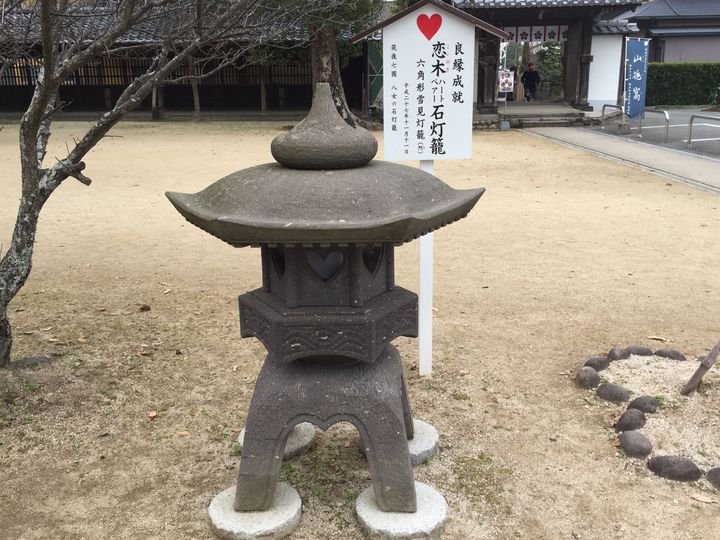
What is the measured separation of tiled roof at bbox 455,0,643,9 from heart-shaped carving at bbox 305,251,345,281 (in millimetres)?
18084

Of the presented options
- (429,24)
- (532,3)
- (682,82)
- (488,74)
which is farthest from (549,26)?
(429,24)

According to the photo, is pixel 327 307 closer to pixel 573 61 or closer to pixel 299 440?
pixel 299 440

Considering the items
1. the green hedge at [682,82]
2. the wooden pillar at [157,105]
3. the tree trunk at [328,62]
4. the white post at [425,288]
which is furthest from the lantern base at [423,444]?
the green hedge at [682,82]

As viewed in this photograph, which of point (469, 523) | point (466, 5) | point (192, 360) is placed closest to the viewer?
point (469, 523)

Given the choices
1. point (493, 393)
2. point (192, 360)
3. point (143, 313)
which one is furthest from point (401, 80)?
point (143, 313)

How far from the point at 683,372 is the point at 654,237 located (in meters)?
4.02

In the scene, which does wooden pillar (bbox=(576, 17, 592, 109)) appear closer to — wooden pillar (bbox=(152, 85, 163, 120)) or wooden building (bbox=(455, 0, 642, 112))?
wooden building (bbox=(455, 0, 642, 112))

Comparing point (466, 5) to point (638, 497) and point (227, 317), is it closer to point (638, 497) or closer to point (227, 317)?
point (227, 317)

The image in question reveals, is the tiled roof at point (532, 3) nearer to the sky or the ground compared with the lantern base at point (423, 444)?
nearer to the sky

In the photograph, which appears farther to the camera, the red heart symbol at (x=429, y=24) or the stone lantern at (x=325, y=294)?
the red heart symbol at (x=429, y=24)

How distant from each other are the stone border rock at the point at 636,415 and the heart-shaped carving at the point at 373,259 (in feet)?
5.76

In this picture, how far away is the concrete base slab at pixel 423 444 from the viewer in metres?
3.37

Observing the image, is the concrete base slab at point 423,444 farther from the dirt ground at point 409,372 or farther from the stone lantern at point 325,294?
the stone lantern at point 325,294

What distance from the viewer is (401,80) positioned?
3.97 metres
